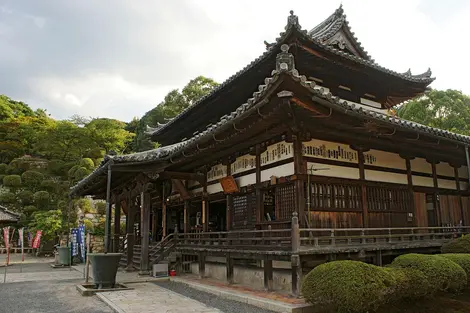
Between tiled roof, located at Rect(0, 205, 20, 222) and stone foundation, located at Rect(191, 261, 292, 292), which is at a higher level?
tiled roof, located at Rect(0, 205, 20, 222)

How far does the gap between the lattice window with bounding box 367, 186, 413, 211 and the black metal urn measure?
811 centimetres

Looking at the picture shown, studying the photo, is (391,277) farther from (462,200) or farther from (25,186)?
(25,186)

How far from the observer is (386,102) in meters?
16.1

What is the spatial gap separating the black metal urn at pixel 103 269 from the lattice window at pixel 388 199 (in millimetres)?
8114

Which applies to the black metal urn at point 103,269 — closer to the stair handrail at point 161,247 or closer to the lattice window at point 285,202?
the stair handrail at point 161,247

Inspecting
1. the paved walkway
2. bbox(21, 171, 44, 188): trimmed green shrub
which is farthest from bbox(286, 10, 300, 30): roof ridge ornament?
bbox(21, 171, 44, 188): trimmed green shrub

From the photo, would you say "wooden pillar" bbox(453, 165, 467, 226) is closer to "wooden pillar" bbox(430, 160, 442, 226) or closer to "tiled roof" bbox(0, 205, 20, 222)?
"wooden pillar" bbox(430, 160, 442, 226)

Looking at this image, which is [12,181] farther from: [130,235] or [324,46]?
[324,46]

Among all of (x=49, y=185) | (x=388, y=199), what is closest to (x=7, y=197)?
(x=49, y=185)

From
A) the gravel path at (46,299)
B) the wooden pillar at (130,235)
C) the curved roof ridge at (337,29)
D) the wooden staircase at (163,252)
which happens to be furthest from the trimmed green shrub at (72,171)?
the curved roof ridge at (337,29)

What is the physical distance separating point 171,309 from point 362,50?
12511 millimetres

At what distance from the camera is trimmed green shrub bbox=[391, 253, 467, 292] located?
8508 millimetres

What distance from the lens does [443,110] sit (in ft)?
92.9

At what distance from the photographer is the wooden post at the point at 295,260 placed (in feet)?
29.3
